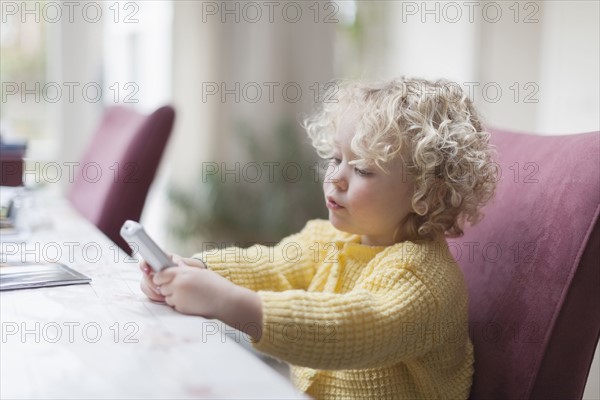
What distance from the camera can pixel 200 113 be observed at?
9.41 ft

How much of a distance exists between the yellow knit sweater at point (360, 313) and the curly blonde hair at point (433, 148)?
0.18ft

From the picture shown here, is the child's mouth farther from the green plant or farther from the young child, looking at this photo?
the green plant

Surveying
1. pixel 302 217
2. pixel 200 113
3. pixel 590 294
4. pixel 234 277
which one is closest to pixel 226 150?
pixel 200 113

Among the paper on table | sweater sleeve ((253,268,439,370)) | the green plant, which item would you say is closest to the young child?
sweater sleeve ((253,268,439,370))

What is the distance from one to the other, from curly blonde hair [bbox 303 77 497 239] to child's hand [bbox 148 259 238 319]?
34 cm

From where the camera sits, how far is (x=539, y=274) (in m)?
0.95

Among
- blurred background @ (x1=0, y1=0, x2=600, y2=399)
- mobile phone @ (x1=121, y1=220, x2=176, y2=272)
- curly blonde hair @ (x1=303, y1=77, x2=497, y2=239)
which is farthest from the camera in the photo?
blurred background @ (x1=0, y1=0, x2=600, y2=399)

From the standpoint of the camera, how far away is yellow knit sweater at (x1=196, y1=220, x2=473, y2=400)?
0.82 meters

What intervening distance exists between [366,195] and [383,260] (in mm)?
105

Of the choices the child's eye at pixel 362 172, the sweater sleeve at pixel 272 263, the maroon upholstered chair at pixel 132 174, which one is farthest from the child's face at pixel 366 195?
the maroon upholstered chair at pixel 132 174

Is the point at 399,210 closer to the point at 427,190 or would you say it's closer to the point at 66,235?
the point at 427,190

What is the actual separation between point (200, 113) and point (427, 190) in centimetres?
194

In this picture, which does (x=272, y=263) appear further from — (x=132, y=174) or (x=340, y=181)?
(x=132, y=174)

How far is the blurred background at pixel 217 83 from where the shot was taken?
2.78 meters
